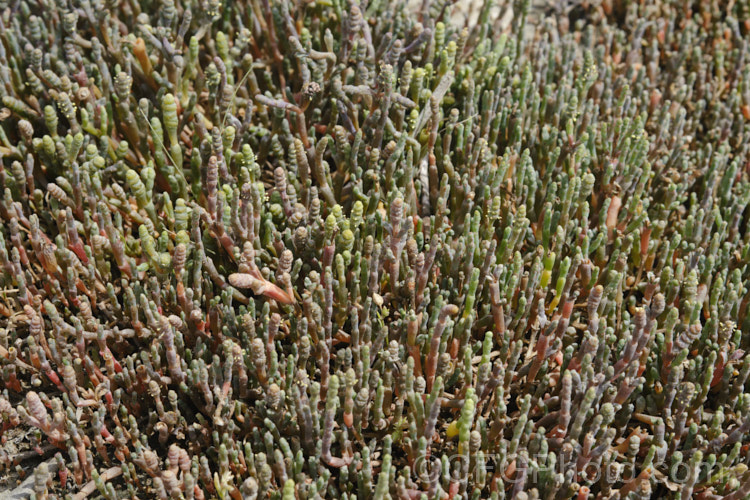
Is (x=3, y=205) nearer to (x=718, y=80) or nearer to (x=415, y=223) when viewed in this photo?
(x=415, y=223)

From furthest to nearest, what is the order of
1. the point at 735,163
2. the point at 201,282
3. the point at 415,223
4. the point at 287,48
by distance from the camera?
the point at 287,48 < the point at 735,163 < the point at 415,223 < the point at 201,282

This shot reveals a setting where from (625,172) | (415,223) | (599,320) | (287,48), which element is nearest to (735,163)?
(625,172)

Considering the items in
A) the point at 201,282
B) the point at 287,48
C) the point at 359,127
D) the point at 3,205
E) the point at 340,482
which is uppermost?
the point at 287,48

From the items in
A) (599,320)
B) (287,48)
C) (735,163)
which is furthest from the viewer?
(287,48)

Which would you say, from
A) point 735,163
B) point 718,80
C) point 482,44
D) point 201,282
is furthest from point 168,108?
point 718,80

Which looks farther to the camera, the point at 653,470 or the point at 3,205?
the point at 3,205

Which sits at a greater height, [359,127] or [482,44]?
[482,44]
